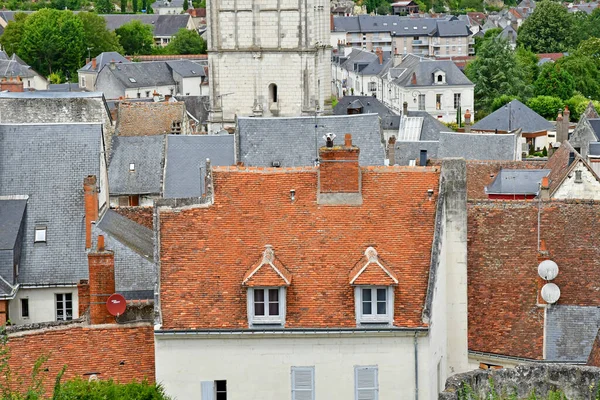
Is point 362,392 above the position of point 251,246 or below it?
below

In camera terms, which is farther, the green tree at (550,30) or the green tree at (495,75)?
the green tree at (550,30)

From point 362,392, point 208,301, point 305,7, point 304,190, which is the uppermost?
point 305,7

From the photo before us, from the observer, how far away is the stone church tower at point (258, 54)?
219ft

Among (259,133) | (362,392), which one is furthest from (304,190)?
(259,133)

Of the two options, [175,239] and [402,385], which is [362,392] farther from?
[175,239]

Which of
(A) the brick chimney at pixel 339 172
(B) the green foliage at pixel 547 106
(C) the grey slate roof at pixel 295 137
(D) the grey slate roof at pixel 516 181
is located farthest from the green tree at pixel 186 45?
(A) the brick chimney at pixel 339 172

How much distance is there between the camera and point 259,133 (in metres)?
48.8

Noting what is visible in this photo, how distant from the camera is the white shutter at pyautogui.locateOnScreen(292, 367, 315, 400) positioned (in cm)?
2642

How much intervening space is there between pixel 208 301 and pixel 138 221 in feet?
46.6

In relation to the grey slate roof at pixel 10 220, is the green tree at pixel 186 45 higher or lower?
higher

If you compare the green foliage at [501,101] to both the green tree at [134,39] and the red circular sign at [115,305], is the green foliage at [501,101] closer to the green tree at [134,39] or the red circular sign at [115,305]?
the green tree at [134,39]

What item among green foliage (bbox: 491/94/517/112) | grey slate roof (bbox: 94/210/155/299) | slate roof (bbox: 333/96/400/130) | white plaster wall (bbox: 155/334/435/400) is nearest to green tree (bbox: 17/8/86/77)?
green foliage (bbox: 491/94/517/112)

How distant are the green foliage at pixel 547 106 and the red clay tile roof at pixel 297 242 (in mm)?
Answer: 83945

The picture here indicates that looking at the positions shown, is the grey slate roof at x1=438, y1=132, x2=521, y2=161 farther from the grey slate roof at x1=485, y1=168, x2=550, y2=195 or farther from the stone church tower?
the stone church tower
